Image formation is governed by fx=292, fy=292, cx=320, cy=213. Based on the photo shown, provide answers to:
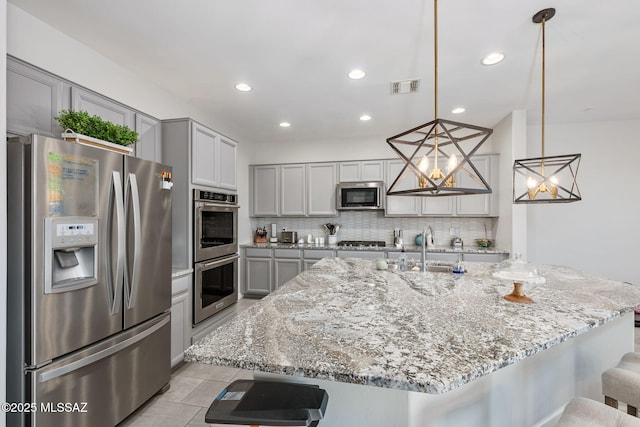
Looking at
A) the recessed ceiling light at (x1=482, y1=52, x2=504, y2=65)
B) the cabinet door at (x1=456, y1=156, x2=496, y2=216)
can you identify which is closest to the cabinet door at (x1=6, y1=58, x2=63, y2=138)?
the recessed ceiling light at (x1=482, y1=52, x2=504, y2=65)

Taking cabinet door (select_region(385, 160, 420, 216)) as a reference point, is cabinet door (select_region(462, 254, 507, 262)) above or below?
below

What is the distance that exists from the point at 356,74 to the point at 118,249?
2479 millimetres

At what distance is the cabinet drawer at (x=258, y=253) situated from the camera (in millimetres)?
4836

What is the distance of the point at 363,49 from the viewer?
2420 mm

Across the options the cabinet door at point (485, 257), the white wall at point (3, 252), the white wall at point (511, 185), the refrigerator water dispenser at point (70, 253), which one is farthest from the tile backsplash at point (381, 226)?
the white wall at point (3, 252)

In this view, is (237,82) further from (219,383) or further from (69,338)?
(219,383)

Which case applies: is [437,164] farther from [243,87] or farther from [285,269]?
[285,269]

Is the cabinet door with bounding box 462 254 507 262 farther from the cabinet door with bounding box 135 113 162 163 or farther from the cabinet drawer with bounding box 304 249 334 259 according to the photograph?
the cabinet door with bounding box 135 113 162 163

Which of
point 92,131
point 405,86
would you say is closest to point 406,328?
point 92,131

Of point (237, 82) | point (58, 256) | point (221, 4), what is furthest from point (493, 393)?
point (237, 82)

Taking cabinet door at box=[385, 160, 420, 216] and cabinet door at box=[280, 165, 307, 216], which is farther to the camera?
cabinet door at box=[280, 165, 307, 216]

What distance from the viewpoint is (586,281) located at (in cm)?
211

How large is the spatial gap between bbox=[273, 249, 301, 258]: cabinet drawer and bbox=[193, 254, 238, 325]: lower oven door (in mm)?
1274

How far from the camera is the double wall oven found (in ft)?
9.30
